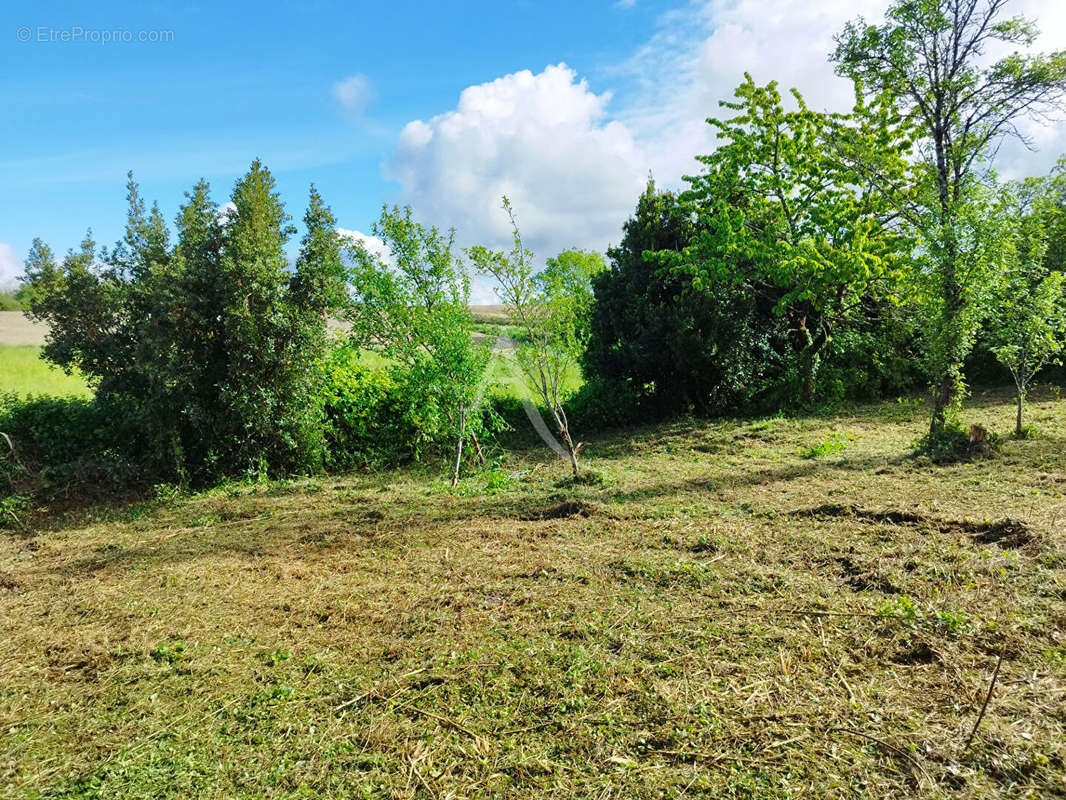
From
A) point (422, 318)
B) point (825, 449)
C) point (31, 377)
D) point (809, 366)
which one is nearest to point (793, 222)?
point (809, 366)

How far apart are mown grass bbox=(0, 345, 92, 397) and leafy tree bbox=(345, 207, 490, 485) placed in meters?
4.38

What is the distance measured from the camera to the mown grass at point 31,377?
8.62 m

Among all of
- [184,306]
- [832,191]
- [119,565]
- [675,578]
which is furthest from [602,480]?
[832,191]

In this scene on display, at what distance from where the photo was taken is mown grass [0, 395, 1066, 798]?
262 centimetres

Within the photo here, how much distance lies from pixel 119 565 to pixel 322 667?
320 centimetres

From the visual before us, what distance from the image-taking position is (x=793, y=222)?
1207 cm

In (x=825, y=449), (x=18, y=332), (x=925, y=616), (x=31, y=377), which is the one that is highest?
(x=18, y=332)

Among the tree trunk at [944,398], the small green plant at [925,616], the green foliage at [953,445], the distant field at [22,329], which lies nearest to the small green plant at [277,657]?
the small green plant at [925,616]

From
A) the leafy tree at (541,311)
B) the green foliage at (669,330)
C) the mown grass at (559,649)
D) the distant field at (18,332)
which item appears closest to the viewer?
the mown grass at (559,649)

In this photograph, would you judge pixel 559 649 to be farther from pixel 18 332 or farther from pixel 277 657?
pixel 18 332

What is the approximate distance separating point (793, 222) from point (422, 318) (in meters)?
8.30

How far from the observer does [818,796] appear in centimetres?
240

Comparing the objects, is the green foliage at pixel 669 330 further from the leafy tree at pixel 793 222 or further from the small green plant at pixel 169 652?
the small green plant at pixel 169 652

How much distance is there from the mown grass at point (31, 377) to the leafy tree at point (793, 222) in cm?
1029
